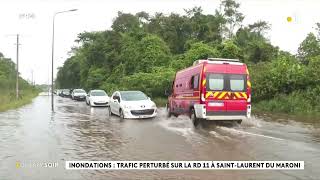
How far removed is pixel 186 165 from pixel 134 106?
1228 centimetres

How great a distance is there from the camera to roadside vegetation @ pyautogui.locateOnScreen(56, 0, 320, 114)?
26395 millimetres

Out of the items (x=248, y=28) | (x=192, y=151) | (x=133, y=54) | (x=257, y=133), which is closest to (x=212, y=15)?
(x=248, y=28)

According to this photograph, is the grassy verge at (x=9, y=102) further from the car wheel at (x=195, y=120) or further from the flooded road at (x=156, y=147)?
the flooded road at (x=156, y=147)

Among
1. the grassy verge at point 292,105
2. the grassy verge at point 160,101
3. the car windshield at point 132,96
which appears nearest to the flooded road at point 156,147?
the car windshield at point 132,96

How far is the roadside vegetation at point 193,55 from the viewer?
26395mm

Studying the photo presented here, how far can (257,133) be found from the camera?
14586mm

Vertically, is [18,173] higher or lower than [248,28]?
lower

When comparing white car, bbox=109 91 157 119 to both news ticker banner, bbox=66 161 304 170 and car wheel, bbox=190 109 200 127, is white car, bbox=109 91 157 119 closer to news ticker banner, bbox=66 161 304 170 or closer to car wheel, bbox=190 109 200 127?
car wheel, bbox=190 109 200 127

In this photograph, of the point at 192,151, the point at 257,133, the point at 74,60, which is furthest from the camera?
the point at 74,60

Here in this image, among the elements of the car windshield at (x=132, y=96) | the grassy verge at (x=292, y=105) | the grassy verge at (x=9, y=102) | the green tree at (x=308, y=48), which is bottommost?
the grassy verge at (x=9, y=102)

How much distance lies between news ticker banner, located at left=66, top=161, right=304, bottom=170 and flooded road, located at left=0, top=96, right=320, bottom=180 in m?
0.30

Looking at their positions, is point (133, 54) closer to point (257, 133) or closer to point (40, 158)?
point (257, 133)

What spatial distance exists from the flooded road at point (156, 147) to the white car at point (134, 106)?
384cm

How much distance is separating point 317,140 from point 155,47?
42.0 m
